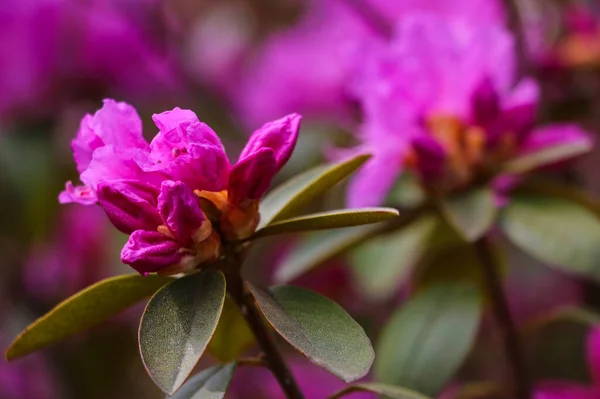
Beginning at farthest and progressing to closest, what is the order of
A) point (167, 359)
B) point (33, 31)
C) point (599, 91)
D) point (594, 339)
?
1. point (33, 31)
2. point (599, 91)
3. point (594, 339)
4. point (167, 359)

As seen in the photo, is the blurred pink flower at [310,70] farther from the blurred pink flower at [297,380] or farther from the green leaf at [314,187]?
the green leaf at [314,187]

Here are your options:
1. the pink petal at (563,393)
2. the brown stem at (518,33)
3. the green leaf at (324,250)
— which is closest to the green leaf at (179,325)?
the green leaf at (324,250)

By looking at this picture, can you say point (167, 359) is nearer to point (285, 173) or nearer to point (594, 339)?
point (594, 339)

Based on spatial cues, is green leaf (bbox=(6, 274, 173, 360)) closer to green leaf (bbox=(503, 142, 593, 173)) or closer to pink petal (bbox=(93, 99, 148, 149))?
pink petal (bbox=(93, 99, 148, 149))

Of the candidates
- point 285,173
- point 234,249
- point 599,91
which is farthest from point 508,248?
point 234,249

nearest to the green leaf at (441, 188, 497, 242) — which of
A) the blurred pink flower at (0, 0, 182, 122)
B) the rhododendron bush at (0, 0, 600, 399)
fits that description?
the rhododendron bush at (0, 0, 600, 399)

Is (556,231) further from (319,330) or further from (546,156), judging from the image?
(319,330)
